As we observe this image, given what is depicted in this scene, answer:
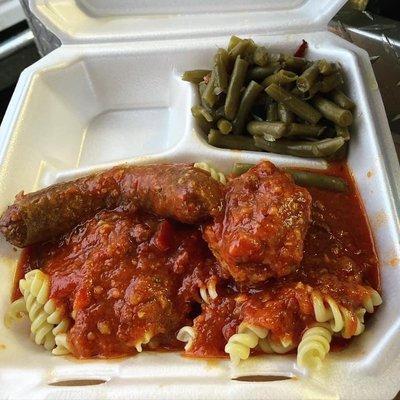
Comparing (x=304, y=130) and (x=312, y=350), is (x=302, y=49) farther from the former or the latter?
(x=312, y=350)

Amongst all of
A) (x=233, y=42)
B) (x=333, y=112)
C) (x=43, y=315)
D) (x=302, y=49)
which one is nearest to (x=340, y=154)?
(x=333, y=112)

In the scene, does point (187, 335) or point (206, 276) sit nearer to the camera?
point (187, 335)

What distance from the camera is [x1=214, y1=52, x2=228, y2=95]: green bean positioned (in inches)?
125

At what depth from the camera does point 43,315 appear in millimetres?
2492

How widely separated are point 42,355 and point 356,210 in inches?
68.4

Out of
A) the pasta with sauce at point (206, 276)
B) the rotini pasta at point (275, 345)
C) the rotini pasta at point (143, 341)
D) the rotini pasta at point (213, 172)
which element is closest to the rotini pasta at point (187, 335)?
the pasta with sauce at point (206, 276)

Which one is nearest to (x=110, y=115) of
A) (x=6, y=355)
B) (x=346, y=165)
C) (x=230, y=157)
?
(x=230, y=157)

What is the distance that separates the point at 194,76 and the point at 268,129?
0.73m

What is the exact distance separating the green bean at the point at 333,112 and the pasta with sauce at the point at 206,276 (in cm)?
57

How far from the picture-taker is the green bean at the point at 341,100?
3.06 m

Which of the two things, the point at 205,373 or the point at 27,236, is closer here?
the point at 205,373

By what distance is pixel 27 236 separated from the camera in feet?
8.79

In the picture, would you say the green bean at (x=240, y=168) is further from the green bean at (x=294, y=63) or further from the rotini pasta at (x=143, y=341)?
the rotini pasta at (x=143, y=341)

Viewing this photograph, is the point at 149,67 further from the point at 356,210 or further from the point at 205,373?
the point at 205,373
